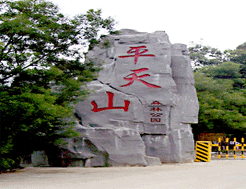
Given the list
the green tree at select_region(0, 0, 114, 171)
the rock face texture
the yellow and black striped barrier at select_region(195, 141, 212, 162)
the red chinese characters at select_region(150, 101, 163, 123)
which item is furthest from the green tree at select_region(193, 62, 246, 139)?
the green tree at select_region(0, 0, 114, 171)

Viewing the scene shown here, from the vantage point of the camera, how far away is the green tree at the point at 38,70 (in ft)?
28.1

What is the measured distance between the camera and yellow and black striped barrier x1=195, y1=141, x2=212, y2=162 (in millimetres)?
15281

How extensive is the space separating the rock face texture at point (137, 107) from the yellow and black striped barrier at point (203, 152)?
1809 mm

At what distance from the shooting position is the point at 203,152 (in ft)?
50.6

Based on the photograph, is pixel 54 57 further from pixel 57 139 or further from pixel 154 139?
pixel 154 139

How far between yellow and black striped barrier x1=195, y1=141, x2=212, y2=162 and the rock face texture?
1.81 meters

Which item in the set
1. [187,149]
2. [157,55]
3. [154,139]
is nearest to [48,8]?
[157,55]

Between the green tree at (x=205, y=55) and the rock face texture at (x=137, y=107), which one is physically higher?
the green tree at (x=205, y=55)

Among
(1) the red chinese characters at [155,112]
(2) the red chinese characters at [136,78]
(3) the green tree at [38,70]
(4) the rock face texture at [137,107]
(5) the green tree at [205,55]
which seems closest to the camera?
(3) the green tree at [38,70]

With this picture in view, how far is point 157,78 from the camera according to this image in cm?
1315

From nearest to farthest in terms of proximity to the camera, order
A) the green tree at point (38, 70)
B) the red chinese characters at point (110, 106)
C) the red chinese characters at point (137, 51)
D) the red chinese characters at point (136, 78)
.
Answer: the green tree at point (38, 70) → the red chinese characters at point (110, 106) → the red chinese characters at point (136, 78) → the red chinese characters at point (137, 51)

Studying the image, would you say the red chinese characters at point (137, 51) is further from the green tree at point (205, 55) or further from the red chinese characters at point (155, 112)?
the green tree at point (205, 55)

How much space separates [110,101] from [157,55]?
236 centimetres

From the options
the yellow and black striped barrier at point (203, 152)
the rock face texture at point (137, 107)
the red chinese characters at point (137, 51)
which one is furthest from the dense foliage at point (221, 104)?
the red chinese characters at point (137, 51)
